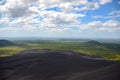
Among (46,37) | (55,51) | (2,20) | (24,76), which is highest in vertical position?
(2,20)

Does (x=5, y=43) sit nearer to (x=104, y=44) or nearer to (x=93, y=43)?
(x=93, y=43)

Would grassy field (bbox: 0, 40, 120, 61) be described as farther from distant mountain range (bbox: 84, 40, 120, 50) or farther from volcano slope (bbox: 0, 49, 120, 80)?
volcano slope (bbox: 0, 49, 120, 80)

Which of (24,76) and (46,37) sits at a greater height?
(46,37)

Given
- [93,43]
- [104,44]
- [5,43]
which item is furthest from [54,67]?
[104,44]

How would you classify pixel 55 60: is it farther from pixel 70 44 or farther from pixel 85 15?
pixel 85 15

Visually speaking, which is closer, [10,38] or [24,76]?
[24,76]

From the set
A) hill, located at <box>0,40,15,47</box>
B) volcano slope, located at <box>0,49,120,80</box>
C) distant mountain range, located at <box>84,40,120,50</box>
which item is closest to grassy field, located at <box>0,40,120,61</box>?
distant mountain range, located at <box>84,40,120,50</box>

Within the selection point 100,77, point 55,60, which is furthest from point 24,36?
point 100,77

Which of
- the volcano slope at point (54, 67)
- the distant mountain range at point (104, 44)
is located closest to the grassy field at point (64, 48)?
the distant mountain range at point (104, 44)
